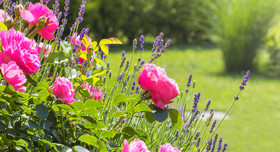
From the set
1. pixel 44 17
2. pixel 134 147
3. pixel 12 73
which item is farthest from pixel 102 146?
pixel 44 17

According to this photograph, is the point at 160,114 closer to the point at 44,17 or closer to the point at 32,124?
the point at 32,124

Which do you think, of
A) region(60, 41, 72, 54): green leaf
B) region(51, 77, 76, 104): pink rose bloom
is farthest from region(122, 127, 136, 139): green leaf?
region(60, 41, 72, 54): green leaf

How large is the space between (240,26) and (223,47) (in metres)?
0.61

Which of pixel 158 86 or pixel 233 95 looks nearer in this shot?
pixel 158 86

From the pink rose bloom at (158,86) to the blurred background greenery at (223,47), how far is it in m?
4.17

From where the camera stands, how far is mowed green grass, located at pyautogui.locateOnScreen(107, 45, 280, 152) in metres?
5.72

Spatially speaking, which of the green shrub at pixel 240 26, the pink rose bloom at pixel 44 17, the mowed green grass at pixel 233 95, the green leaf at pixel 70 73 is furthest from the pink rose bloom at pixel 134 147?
the green shrub at pixel 240 26

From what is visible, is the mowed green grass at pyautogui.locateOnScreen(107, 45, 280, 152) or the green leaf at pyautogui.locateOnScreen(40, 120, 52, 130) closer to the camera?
the green leaf at pyautogui.locateOnScreen(40, 120, 52, 130)

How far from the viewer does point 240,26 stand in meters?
9.88

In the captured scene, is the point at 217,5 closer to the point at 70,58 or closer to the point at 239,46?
the point at 239,46

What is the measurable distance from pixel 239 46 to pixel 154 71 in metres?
8.83

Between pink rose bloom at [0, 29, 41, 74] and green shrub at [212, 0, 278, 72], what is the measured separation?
8.62m

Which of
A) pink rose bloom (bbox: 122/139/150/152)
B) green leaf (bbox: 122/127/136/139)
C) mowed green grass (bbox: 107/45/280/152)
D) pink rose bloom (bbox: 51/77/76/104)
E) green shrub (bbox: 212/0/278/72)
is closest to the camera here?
pink rose bloom (bbox: 122/139/150/152)

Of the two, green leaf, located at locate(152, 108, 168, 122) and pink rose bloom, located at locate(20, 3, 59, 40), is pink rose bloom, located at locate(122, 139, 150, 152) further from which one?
pink rose bloom, located at locate(20, 3, 59, 40)
